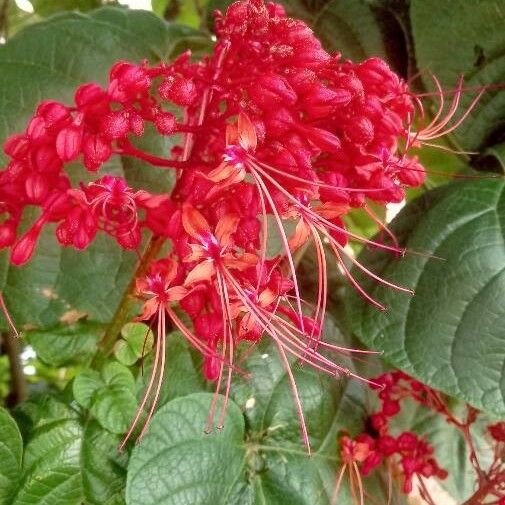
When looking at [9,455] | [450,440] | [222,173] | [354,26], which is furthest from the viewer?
[450,440]

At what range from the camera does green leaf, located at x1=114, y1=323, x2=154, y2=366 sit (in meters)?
0.80

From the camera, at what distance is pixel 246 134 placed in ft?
1.94

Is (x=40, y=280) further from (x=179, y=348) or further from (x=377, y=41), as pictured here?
(x=377, y=41)

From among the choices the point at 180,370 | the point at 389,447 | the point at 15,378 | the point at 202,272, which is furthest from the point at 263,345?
the point at 15,378

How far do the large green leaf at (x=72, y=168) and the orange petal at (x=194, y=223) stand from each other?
0.29 metres

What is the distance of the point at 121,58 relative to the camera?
95 cm

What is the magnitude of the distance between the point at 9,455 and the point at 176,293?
27cm

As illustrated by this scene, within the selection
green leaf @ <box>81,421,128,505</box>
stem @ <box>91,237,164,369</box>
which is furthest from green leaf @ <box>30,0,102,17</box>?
green leaf @ <box>81,421,128,505</box>

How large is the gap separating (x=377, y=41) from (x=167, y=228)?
54 centimetres

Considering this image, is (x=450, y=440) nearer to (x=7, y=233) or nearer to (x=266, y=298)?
(x=266, y=298)

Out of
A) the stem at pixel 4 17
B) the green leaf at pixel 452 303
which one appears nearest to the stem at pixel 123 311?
the green leaf at pixel 452 303

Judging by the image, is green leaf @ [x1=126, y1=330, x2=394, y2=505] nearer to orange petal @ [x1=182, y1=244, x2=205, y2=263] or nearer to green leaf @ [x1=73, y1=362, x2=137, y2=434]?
green leaf @ [x1=73, y1=362, x2=137, y2=434]

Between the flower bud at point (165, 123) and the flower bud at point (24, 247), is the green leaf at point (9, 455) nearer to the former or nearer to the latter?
the flower bud at point (24, 247)

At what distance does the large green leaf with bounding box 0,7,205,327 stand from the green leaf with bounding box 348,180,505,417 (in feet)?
0.91
